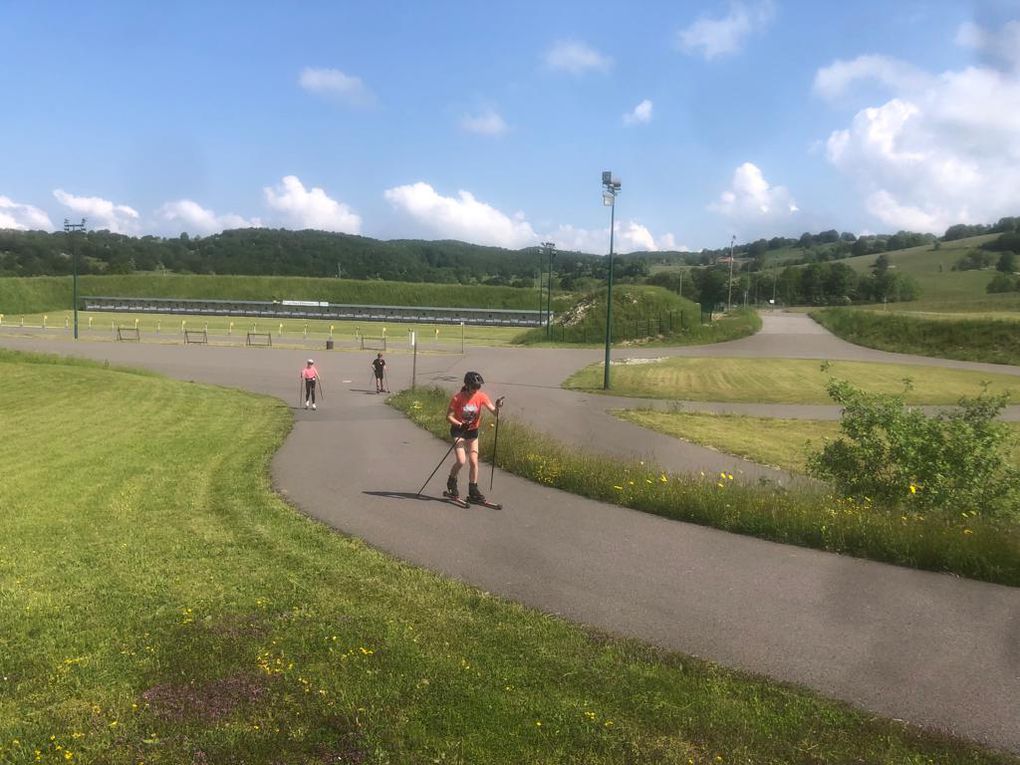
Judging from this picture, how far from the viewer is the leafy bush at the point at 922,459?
29.2ft

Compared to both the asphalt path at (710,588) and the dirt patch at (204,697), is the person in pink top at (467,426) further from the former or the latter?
the dirt patch at (204,697)

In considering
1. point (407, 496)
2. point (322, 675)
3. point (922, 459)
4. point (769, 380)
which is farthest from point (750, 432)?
point (322, 675)

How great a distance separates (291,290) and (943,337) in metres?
91.1

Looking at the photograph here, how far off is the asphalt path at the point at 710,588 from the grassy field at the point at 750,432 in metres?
2.69

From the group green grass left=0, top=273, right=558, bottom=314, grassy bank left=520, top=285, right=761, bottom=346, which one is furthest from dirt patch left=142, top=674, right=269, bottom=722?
green grass left=0, top=273, right=558, bottom=314

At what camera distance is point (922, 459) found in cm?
933

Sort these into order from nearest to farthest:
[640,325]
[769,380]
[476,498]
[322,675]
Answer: [322,675]
[476,498]
[769,380]
[640,325]

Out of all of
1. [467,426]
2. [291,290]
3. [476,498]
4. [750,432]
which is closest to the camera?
[476,498]

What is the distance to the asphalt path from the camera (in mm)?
4871

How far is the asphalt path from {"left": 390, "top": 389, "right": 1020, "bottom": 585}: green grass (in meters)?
0.21

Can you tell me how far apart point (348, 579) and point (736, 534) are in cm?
421

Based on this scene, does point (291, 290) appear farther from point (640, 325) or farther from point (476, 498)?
point (476, 498)

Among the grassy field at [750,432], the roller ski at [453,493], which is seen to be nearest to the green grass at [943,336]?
the grassy field at [750,432]

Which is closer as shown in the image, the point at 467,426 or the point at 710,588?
the point at 710,588
